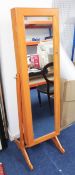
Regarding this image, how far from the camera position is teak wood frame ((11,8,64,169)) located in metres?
1.38

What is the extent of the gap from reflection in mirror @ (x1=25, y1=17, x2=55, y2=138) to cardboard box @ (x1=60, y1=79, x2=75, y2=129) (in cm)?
15

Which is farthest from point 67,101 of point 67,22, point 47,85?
point 67,22

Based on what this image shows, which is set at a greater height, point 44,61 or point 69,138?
point 44,61

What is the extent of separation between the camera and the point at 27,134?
5.56 feet

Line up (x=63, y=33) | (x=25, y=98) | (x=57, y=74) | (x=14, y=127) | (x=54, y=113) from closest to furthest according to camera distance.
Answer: (x=25, y=98) → (x=57, y=74) → (x=54, y=113) → (x=14, y=127) → (x=63, y=33)

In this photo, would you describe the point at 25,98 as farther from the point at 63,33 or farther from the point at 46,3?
the point at 63,33

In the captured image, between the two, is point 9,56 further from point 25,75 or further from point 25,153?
point 25,153

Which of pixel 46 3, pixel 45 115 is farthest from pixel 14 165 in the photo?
pixel 46 3

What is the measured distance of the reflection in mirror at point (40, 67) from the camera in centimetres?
165

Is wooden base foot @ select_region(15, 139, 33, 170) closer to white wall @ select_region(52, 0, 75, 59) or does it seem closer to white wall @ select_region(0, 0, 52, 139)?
white wall @ select_region(0, 0, 52, 139)

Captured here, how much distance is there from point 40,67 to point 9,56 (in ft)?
1.01

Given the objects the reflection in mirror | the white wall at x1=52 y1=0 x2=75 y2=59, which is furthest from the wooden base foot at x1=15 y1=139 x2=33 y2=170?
the white wall at x1=52 y1=0 x2=75 y2=59

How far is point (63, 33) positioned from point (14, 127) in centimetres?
166

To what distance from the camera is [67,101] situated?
1.99 metres
